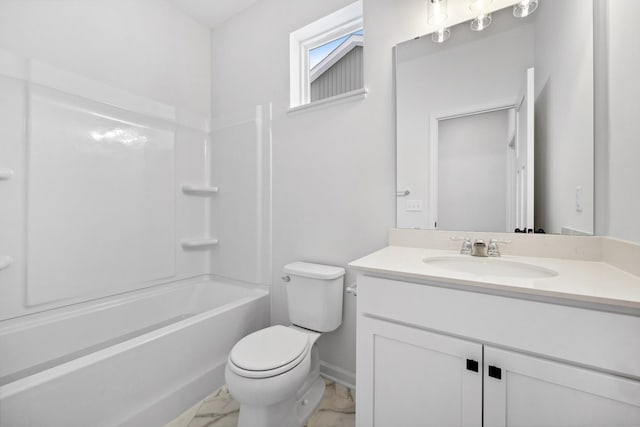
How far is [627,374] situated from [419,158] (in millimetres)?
1095

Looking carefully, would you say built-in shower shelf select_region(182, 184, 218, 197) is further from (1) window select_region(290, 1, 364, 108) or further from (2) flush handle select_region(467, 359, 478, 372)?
(2) flush handle select_region(467, 359, 478, 372)

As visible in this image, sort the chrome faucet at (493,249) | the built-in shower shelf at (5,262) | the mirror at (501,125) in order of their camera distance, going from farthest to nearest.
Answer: the built-in shower shelf at (5,262) < the chrome faucet at (493,249) < the mirror at (501,125)

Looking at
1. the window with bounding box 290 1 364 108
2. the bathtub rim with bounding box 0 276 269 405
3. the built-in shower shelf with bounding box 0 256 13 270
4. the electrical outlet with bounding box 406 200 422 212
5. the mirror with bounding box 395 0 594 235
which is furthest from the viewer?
the window with bounding box 290 1 364 108

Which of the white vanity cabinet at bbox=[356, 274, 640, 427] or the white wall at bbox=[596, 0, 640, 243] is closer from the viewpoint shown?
the white vanity cabinet at bbox=[356, 274, 640, 427]

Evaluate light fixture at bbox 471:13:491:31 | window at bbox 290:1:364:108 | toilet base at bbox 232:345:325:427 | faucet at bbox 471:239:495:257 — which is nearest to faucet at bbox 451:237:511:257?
faucet at bbox 471:239:495:257

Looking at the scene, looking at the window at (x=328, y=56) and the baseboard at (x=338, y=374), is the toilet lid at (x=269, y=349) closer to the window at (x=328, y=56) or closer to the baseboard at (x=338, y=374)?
the baseboard at (x=338, y=374)

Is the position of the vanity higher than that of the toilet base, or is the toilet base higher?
the vanity

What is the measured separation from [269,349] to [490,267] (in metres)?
1.07

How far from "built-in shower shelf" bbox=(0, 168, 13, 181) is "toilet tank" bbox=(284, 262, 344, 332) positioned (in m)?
1.55

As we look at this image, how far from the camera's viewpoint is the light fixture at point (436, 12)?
1373mm

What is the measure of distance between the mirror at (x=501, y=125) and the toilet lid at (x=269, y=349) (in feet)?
2.73

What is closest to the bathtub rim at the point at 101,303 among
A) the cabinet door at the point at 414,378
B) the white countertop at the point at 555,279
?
the cabinet door at the point at 414,378

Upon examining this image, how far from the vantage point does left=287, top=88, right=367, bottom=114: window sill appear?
1.62 metres

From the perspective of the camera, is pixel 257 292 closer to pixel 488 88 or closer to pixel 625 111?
pixel 488 88
